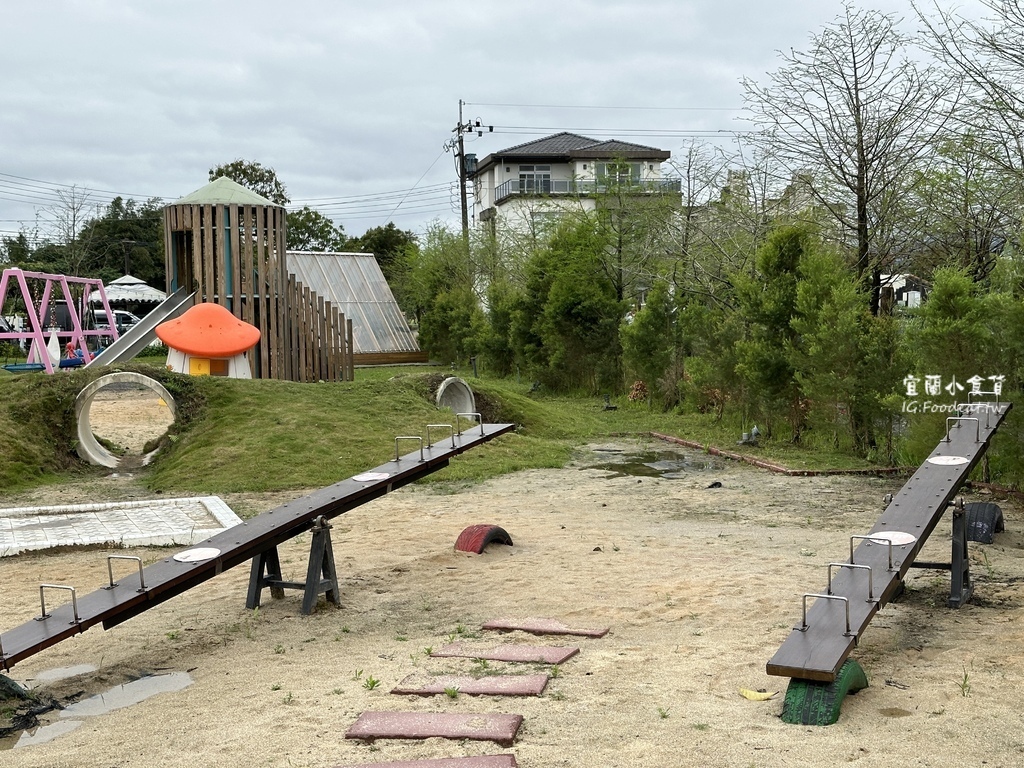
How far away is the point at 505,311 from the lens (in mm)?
28562

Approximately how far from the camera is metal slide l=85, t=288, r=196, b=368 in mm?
18578

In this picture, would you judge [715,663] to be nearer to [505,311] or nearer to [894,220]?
[894,220]

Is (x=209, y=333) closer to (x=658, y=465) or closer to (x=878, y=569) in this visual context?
(x=658, y=465)

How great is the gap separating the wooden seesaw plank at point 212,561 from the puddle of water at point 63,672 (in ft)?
1.44

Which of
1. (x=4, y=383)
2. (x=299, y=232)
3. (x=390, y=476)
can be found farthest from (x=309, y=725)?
(x=299, y=232)

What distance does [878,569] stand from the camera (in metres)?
5.28

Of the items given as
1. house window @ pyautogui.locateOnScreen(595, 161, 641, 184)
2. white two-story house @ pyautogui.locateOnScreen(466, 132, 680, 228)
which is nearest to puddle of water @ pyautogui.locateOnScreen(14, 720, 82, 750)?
house window @ pyautogui.locateOnScreen(595, 161, 641, 184)

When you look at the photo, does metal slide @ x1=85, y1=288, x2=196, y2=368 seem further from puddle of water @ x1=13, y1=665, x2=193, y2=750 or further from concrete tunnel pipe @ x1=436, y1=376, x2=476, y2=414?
puddle of water @ x1=13, y1=665, x2=193, y2=750

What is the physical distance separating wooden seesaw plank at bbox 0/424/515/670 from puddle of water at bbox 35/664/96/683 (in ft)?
1.44

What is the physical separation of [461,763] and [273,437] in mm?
10024

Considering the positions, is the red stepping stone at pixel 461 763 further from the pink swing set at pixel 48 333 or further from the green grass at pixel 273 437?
the pink swing set at pixel 48 333

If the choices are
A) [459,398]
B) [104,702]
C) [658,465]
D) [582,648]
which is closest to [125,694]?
[104,702]

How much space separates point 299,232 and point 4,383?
45033 mm

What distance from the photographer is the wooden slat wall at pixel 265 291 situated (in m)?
18.6
